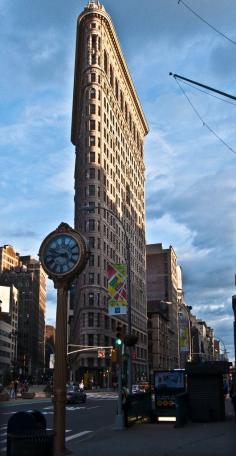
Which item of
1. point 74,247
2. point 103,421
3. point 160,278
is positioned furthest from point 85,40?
point 74,247

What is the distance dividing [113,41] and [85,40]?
9.76 metres

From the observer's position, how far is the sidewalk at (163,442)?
42.1ft

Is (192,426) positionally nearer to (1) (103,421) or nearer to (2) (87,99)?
(1) (103,421)

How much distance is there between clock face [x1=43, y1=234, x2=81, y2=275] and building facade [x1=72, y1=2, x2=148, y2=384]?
250ft

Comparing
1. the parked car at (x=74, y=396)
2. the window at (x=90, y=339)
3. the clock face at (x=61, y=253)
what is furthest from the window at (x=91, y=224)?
the clock face at (x=61, y=253)

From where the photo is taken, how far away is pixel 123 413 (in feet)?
62.6

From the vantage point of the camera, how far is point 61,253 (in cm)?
1372

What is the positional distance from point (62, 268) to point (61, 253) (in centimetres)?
41

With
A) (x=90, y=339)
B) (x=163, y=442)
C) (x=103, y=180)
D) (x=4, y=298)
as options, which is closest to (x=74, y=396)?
(x=4, y=298)

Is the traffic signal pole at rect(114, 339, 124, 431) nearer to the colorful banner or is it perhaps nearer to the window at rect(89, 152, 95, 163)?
the colorful banner

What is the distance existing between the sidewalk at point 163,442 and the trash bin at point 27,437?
2.74 metres

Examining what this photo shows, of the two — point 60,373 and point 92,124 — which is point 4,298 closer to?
point 60,373

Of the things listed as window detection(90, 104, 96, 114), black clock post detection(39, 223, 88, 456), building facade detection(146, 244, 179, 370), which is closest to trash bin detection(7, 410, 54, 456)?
black clock post detection(39, 223, 88, 456)

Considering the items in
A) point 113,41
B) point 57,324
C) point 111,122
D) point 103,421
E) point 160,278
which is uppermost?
point 113,41
